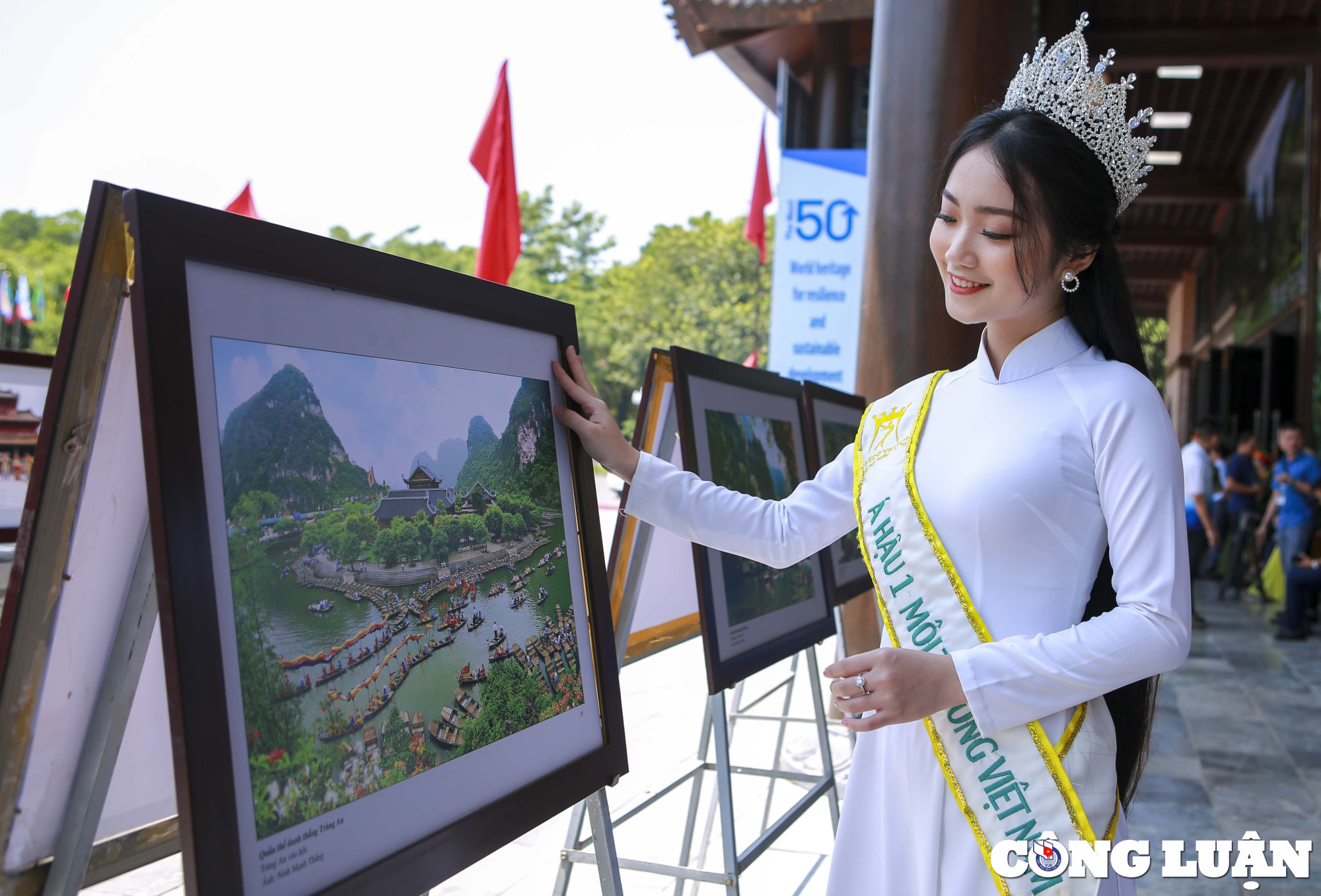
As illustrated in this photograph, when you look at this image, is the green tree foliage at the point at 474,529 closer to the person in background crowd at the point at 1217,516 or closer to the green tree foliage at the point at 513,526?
the green tree foliage at the point at 513,526

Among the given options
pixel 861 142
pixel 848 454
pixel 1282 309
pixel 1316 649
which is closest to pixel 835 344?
pixel 861 142

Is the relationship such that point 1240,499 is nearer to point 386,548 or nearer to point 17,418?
point 17,418

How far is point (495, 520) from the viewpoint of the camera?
1.14 m

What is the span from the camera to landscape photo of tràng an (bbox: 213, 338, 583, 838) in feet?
2.73

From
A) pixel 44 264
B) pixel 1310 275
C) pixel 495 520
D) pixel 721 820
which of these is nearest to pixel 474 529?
pixel 495 520

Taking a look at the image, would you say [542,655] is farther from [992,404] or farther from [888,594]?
[992,404]

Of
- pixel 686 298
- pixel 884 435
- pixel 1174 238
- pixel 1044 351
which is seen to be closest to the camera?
pixel 1044 351

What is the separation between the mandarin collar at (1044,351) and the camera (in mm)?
1265

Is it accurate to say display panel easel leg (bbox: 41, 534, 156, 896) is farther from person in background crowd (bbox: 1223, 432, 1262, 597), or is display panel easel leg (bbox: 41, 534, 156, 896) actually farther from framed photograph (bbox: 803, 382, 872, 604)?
person in background crowd (bbox: 1223, 432, 1262, 597)

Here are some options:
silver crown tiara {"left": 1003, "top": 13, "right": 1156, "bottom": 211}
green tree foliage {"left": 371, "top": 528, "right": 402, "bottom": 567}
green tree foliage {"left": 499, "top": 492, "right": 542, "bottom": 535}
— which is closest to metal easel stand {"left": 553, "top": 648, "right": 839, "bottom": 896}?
green tree foliage {"left": 499, "top": 492, "right": 542, "bottom": 535}

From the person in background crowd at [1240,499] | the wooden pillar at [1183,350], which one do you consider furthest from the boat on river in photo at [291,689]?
the wooden pillar at [1183,350]

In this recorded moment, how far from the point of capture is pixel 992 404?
129 cm

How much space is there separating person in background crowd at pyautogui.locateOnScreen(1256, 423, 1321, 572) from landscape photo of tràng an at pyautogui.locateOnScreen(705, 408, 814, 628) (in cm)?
616

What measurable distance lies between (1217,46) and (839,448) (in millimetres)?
7289
